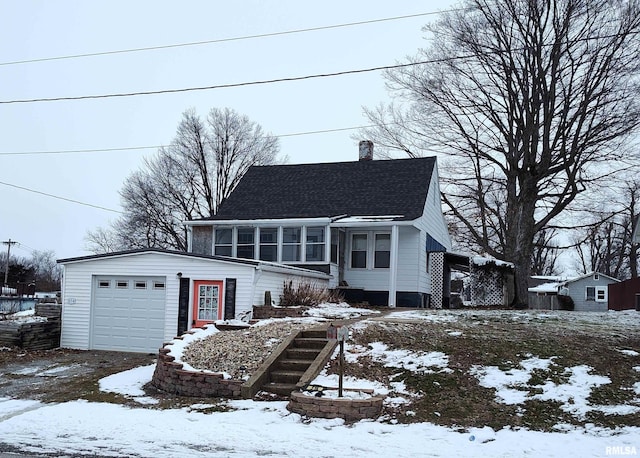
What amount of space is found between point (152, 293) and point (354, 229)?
8048 mm

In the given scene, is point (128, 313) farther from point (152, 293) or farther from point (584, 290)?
point (584, 290)

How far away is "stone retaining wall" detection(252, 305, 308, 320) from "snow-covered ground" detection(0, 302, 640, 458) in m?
5.73

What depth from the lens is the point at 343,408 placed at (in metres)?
9.06

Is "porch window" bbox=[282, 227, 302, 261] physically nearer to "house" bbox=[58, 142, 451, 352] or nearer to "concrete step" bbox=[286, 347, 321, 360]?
"house" bbox=[58, 142, 451, 352]

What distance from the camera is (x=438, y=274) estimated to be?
1000 inches

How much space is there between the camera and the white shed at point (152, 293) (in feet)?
57.8

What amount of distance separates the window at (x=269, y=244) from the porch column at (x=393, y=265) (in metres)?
4.39

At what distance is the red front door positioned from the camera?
17766 mm

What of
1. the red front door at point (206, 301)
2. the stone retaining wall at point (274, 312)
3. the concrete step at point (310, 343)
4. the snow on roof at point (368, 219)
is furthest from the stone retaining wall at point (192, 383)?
the snow on roof at point (368, 219)

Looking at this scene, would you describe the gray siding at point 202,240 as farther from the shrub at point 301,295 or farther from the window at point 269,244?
the shrub at point 301,295

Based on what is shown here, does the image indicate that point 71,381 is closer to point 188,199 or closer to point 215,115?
point 188,199

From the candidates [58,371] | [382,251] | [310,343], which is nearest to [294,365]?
[310,343]

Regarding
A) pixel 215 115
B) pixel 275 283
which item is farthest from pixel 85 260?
pixel 215 115

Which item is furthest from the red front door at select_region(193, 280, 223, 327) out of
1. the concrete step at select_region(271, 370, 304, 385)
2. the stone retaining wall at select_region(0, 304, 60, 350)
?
the concrete step at select_region(271, 370, 304, 385)
